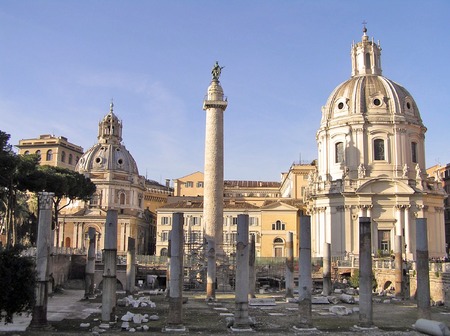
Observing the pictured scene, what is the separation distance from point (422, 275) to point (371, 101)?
39.9 metres

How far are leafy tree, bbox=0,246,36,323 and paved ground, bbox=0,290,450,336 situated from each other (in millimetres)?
1258

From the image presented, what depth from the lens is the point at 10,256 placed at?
20.4 meters

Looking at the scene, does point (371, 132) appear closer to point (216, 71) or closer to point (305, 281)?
point (216, 71)

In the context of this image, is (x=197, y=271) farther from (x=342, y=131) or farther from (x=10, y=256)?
(x=10, y=256)

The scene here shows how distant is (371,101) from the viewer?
61.9 metres

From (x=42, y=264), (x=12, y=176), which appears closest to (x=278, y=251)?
(x=12, y=176)

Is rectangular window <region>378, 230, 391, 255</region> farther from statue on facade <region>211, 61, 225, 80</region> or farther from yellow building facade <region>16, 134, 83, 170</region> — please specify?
yellow building facade <region>16, 134, 83, 170</region>

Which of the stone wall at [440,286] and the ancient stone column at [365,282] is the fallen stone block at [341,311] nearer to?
the ancient stone column at [365,282]

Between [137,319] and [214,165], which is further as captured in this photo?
[214,165]

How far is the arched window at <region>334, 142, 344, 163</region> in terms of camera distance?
6225cm

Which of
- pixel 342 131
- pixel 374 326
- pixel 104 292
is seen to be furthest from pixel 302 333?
pixel 342 131

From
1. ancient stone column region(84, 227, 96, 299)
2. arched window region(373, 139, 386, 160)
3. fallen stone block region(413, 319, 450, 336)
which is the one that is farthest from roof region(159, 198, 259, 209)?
fallen stone block region(413, 319, 450, 336)

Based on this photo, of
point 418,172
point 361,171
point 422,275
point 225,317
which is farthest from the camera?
point 418,172

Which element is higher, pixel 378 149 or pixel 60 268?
pixel 378 149
